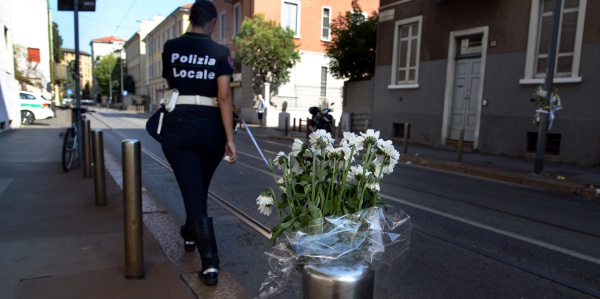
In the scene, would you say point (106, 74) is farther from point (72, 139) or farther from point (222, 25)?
point (72, 139)

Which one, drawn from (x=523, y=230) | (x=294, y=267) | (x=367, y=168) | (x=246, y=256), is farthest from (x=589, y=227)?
(x=294, y=267)

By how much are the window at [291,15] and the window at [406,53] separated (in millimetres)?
13685

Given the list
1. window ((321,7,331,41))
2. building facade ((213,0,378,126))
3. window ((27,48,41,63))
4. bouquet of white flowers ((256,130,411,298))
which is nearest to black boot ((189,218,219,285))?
bouquet of white flowers ((256,130,411,298))

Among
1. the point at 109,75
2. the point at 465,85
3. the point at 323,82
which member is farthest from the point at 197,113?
the point at 109,75

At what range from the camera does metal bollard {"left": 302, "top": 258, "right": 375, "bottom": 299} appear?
1629 millimetres

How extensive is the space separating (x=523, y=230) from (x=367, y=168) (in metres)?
3.77

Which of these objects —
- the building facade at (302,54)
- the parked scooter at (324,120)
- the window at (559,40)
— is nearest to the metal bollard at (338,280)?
the window at (559,40)

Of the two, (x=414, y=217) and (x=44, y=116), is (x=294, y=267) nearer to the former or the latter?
(x=414, y=217)

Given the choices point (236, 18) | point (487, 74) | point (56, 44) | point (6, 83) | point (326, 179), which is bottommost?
point (326, 179)

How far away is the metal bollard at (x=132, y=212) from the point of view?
297 centimetres

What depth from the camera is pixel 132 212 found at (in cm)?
297

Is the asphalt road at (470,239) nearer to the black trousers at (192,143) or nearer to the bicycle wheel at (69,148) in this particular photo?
the black trousers at (192,143)

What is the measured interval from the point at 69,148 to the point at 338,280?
7068 mm

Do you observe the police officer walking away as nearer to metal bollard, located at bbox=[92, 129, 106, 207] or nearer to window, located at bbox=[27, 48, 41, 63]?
metal bollard, located at bbox=[92, 129, 106, 207]
